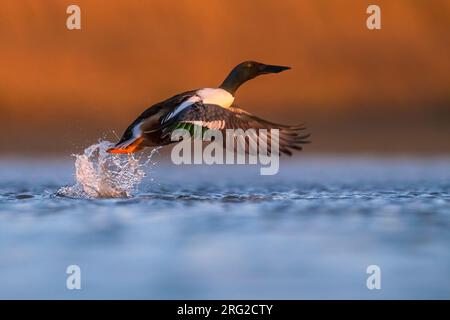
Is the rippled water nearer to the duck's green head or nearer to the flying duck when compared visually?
the flying duck

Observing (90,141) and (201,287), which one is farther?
(90,141)

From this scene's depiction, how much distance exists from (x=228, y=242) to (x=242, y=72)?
12.9 ft

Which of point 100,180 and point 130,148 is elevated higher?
point 130,148

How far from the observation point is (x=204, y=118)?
371 inches

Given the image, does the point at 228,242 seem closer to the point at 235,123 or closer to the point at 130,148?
the point at 235,123

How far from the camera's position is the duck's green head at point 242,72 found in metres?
10.9

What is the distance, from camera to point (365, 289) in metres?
5.86

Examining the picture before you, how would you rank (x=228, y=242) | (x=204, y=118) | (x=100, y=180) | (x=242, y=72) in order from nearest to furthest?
(x=228, y=242), (x=204, y=118), (x=100, y=180), (x=242, y=72)

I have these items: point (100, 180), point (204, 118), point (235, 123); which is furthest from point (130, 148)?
point (235, 123)

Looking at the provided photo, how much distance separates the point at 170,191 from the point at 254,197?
1.33 metres

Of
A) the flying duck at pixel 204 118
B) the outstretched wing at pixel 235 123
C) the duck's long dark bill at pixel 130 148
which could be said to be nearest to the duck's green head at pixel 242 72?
the flying duck at pixel 204 118

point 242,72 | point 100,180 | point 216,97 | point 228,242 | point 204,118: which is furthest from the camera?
point 242,72
